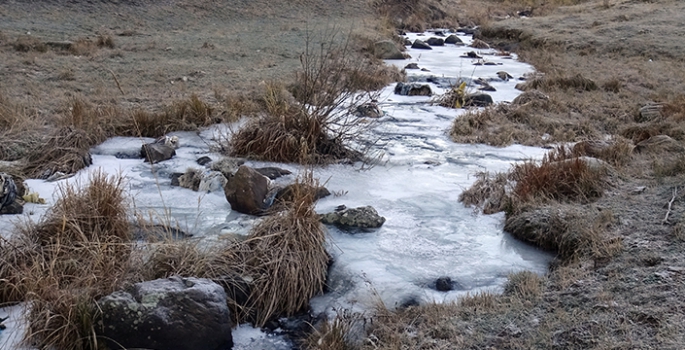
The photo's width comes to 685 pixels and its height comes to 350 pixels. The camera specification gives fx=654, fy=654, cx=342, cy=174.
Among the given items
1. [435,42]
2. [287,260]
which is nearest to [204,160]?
[287,260]

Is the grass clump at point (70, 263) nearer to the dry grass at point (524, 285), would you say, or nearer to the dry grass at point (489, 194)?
the dry grass at point (524, 285)

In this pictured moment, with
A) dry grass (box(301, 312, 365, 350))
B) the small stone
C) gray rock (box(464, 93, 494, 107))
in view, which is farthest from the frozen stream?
gray rock (box(464, 93, 494, 107))

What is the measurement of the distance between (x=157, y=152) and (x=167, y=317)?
316 cm

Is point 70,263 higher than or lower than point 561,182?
lower

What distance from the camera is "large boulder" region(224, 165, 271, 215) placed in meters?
5.11

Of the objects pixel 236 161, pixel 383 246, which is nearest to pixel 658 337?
pixel 383 246

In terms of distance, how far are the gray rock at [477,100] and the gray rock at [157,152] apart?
4.53 m

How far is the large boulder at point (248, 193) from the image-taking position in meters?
5.11

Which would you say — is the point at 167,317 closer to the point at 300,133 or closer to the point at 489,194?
the point at 489,194

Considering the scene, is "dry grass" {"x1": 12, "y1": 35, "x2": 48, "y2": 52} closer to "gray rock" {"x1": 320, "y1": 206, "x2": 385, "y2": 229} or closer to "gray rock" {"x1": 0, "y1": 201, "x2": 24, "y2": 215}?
"gray rock" {"x1": 0, "y1": 201, "x2": 24, "y2": 215}

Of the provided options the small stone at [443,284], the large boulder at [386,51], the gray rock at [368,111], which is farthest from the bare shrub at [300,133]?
the large boulder at [386,51]

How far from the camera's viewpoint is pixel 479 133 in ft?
25.1

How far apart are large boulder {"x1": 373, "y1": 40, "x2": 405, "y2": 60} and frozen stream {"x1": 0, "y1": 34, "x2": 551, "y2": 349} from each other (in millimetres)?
5915

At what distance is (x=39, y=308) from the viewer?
338cm
